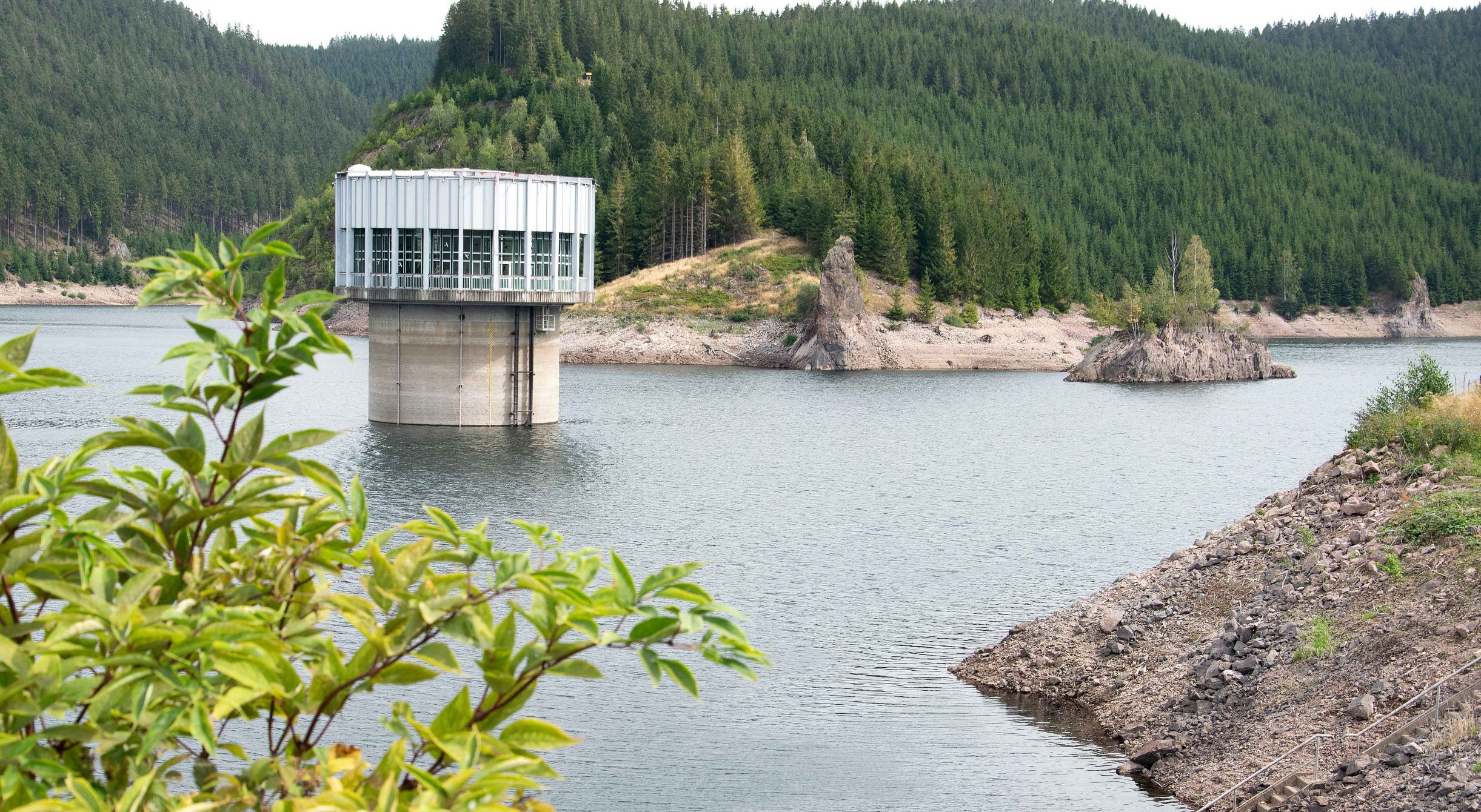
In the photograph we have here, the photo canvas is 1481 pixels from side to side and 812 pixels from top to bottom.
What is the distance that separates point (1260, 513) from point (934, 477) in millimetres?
27903

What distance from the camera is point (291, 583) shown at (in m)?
6.38

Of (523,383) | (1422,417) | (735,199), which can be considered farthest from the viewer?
(735,199)

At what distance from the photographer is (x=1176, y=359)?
124 meters

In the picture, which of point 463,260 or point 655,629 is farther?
point 463,260

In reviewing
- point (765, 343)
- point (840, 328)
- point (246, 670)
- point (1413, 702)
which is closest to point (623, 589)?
point (246, 670)

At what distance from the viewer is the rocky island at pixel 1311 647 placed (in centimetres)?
2005

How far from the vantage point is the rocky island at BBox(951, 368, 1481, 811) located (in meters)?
20.0

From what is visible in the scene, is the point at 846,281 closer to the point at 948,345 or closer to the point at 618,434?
the point at 948,345

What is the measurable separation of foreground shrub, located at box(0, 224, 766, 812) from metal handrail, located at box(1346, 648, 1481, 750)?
16830 millimetres

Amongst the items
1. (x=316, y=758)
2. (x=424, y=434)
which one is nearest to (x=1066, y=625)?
(x=316, y=758)

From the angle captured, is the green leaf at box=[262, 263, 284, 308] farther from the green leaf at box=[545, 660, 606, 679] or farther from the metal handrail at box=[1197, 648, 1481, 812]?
the metal handrail at box=[1197, 648, 1481, 812]

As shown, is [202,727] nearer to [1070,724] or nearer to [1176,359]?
[1070,724]

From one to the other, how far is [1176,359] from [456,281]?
7274 centimetres

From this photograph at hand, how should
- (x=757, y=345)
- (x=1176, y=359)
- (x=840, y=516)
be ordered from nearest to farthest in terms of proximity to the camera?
(x=840, y=516) → (x=1176, y=359) → (x=757, y=345)
